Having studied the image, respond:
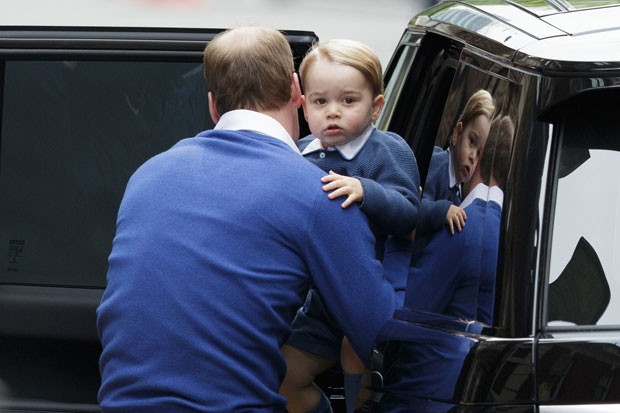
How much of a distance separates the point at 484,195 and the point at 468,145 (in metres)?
0.16

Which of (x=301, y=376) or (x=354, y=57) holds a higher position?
(x=354, y=57)

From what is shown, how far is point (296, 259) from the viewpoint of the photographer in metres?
2.70

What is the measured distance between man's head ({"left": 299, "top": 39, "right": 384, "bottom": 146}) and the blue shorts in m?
0.41

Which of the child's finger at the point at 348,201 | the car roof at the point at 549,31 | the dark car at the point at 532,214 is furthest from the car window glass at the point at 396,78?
the child's finger at the point at 348,201

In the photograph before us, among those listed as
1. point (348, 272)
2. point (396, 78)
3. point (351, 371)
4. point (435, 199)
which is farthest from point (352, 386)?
point (396, 78)

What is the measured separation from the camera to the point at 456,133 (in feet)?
9.01

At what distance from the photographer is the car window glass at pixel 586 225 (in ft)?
8.07

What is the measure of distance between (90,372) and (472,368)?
96.2 inches

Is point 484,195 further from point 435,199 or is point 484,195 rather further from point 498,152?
point 435,199

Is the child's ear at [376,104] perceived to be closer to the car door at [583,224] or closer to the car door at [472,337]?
the car door at [472,337]

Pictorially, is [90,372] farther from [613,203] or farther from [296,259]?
[613,203]

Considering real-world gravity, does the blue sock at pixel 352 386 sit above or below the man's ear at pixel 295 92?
below

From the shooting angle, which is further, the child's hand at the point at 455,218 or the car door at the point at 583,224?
the child's hand at the point at 455,218

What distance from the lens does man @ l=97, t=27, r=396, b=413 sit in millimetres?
2627
